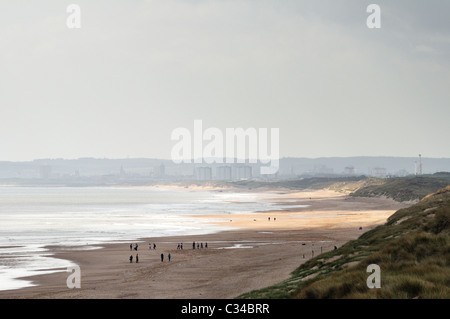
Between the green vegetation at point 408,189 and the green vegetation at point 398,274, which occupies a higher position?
the green vegetation at point 398,274

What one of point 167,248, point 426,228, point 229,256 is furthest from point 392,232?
point 167,248

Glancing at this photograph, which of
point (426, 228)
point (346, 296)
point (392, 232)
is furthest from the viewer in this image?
point (392, 232)
